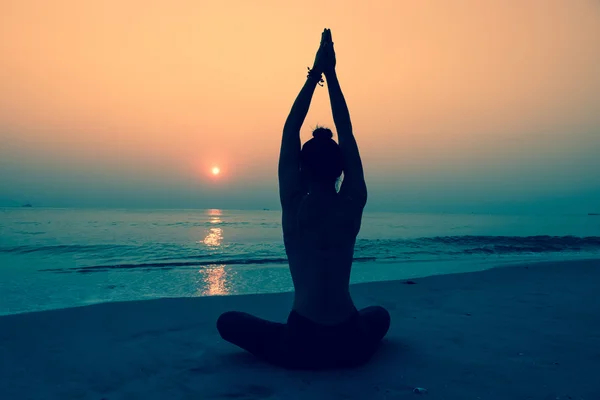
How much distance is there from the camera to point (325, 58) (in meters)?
3.12

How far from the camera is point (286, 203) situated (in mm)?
2840

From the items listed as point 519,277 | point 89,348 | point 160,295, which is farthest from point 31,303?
point 519,277

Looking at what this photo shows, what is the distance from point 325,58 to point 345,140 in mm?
648

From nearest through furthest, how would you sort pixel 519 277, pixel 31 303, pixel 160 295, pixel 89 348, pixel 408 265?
pixel 89 348 < pixel 31 303 < pixel 160 295 < pixel 519 277 < pixel 408 265

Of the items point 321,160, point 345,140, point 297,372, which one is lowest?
point 297,372

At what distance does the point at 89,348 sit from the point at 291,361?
2.19 m

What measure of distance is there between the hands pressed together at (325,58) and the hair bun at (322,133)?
44 cm

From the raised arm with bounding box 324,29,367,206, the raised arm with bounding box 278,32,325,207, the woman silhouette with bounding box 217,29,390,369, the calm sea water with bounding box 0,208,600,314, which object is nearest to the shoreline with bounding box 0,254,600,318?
the calm sea water with bounding box 0,208,600,314

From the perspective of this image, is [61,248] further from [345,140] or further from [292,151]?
[345,140]

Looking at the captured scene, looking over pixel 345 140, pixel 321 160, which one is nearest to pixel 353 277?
pixel 345 140

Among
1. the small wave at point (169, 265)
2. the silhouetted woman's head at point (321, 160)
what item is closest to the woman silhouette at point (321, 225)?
the silhouetted woman's head at point (321, 160)

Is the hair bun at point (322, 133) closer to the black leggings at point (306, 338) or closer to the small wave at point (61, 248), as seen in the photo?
the black leggings at point (306, 338)

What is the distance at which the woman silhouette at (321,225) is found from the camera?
283 centimetres

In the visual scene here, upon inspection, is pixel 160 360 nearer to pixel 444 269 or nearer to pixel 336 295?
pixel 336 295
